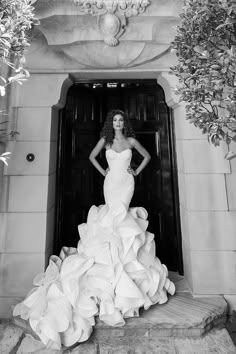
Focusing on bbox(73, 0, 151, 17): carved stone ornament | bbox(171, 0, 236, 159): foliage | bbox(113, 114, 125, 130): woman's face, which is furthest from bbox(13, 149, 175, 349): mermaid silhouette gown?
bbox(73, 0, 151, 17): carved stone ornament

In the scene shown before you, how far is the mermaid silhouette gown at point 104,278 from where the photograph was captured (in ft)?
5.96

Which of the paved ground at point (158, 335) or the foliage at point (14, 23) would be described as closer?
the foliage at point (14, 23)

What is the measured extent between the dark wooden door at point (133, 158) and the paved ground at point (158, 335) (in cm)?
90

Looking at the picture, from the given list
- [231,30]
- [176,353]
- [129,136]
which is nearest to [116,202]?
[129,136]

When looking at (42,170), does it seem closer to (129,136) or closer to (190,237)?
A: (129,136)

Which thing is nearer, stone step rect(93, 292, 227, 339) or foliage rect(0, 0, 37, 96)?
foliage rect(0, 0, 37, 96)

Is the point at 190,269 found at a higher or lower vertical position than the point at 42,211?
lower

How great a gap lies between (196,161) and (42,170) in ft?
5.98

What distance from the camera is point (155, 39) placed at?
98.8 inches

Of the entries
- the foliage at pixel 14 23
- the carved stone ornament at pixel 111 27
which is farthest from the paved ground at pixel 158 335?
the carved stone ornament at pixel 111 27

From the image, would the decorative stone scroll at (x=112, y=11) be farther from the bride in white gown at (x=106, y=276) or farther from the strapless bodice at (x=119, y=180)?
the strapless bodice at (x=119, y=180)

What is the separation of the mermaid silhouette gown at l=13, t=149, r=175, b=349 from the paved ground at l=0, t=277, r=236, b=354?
0.09 metres

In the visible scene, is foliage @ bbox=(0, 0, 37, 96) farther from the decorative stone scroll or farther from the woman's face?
the woman's face

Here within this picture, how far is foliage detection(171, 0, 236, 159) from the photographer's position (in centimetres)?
135
